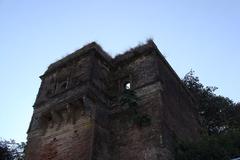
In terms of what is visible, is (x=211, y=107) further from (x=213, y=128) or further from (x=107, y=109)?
(x=107, y=109)

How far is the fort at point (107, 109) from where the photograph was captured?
503 inches

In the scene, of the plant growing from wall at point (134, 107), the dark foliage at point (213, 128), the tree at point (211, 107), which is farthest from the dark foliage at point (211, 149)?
the tree at point (211, 107)

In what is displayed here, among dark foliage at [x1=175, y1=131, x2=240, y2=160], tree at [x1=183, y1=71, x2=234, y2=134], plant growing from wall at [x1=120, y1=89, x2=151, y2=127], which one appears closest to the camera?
dark foliage at [x1=175, y1=131, x2=240, y2=160]

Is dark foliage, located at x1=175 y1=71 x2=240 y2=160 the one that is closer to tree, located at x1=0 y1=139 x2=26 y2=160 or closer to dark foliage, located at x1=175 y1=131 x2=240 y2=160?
dark foliage, located at x1=175 y1=131 x2=240 y2=160

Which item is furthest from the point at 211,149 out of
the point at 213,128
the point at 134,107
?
the point at 213,128

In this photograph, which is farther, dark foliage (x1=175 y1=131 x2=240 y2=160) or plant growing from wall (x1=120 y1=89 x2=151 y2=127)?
plant growing from wall (x1=120 y1=89 x2=151 y2=127)

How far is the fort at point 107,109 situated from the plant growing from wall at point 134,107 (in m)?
0.15

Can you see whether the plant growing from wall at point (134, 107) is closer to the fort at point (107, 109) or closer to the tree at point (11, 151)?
the fort at point (107, 109)

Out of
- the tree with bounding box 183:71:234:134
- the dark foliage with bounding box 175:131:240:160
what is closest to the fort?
the dark foliage with bounding box 175:131:240:160

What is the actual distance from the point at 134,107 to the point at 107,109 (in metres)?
1.50

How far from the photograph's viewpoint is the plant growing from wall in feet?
43.5

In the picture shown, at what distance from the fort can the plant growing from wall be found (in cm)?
15

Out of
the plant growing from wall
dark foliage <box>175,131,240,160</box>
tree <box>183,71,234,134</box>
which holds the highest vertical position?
tree <box>183,71,234,134</box>

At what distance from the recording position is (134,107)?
1399 cm
